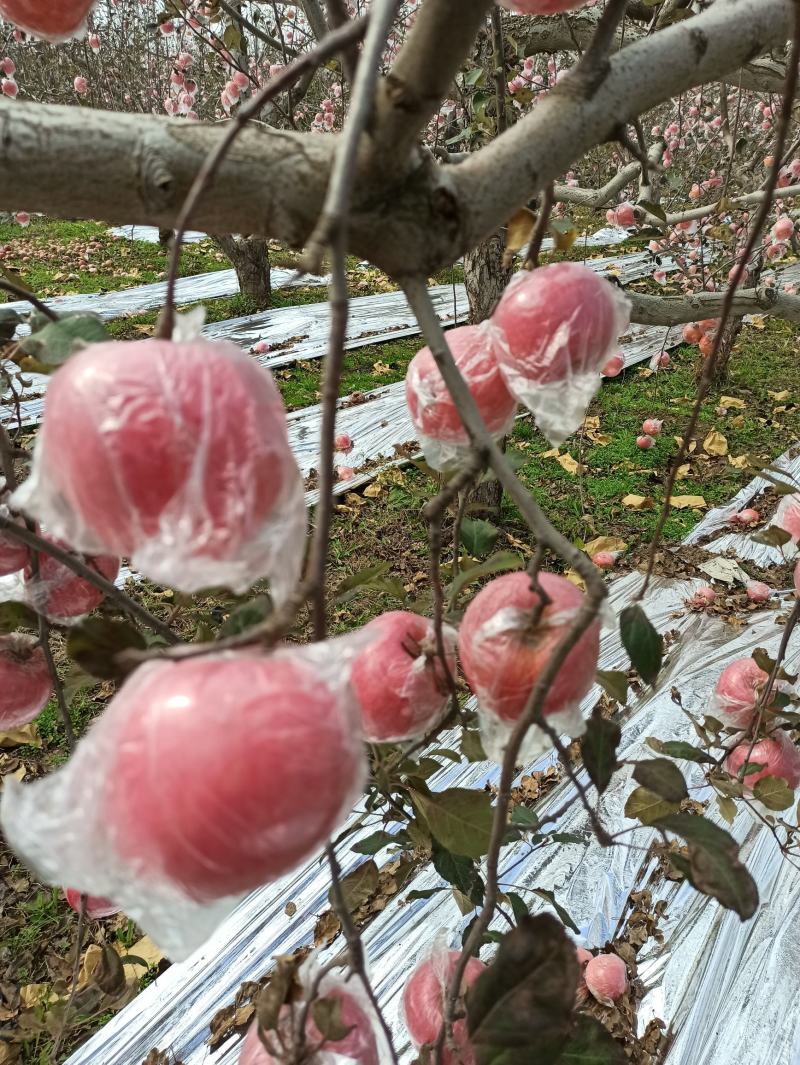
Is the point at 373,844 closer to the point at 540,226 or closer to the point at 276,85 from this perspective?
the point at 540,226

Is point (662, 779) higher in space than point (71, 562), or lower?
lower

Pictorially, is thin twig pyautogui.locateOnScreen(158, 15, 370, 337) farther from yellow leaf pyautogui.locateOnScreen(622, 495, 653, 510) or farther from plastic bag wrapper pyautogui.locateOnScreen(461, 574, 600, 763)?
yellow leaf pyautogui.locateOnScreen(622, 495, 653, 510)

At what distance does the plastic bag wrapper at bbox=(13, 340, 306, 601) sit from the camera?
0.37 meters

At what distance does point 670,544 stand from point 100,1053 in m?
2.54

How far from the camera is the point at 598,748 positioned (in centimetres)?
58

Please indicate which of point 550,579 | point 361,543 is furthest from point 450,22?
point 361,543

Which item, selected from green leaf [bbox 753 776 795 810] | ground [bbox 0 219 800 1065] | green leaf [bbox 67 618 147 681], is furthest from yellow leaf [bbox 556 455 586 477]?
green leaf [bbox 67 618 147 681]

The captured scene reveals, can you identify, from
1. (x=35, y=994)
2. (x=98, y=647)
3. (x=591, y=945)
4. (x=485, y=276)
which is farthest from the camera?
(x=485, y=276)

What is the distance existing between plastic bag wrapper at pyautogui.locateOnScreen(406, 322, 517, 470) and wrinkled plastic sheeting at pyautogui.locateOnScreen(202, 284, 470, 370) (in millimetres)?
4029

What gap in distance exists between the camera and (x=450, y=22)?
1.43 ft

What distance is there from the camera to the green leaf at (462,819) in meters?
0.74

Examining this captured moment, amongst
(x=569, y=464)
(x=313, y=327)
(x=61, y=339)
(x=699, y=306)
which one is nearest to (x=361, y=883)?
(x=61, y=339)

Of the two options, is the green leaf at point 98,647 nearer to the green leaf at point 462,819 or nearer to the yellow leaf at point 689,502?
the green leaf at point 462,819

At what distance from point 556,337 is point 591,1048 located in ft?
2.00
